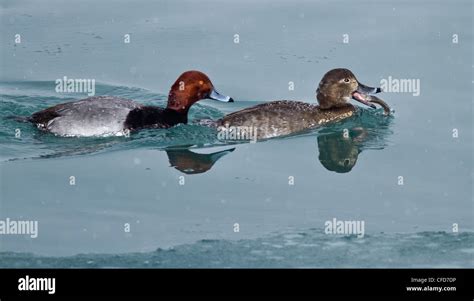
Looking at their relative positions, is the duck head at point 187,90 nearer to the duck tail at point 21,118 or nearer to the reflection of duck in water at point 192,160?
the reflection of duck in water at point 192,160

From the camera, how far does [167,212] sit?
35.9 feet

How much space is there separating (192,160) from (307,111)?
6.29ft

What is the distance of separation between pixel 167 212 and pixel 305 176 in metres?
1.93

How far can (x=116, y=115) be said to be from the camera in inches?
536
